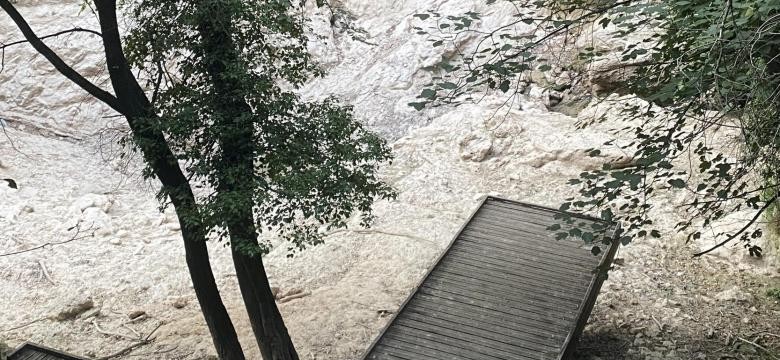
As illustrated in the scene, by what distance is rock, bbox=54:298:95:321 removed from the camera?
9672 millimetres

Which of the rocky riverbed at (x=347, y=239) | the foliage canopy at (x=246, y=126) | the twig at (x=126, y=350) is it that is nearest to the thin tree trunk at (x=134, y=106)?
the foliage canopy at (x=246, y=126)

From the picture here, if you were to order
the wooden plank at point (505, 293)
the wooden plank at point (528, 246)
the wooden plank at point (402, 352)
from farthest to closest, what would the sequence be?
the wooden plank at point (528, 246), the wooden plank at point (505, 293), the wooden plank at point (402, 352)

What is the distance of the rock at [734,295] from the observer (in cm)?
834

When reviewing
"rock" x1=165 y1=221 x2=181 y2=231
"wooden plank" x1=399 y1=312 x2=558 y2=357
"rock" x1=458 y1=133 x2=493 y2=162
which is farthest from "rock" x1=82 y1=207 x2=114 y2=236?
"wooden plank" x1=399 y1=312 x2=558 y2=357

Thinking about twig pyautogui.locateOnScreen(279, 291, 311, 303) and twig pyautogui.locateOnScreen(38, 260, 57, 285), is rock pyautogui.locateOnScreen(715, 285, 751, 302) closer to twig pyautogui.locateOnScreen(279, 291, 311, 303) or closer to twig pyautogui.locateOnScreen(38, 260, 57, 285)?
twig pyautogui.locateOnScreen(279, 291, 311, 303)

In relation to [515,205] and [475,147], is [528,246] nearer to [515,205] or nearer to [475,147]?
[515,205]

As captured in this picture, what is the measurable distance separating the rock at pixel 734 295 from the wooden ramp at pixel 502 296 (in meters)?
1.67

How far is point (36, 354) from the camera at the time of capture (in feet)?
23.1

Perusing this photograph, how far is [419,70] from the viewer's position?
1371cm

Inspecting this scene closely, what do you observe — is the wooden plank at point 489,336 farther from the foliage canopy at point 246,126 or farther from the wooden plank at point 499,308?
the foliage canopy at point 246,126

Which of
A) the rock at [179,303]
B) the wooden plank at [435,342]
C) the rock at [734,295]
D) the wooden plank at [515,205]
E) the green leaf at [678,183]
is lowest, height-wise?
the rock at [734,295]

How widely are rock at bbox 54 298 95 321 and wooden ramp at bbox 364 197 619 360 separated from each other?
16.4 ft

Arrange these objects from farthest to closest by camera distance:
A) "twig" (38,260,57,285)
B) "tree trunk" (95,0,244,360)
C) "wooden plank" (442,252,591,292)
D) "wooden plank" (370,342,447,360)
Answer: "twig" (38,260,57,285)
"wooden plank" (442,252,591,292)
"wooden plank" (370,342,447,360)
"tree trunk" (95,0,244,360)

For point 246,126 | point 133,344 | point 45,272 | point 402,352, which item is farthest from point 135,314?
point 402,352
